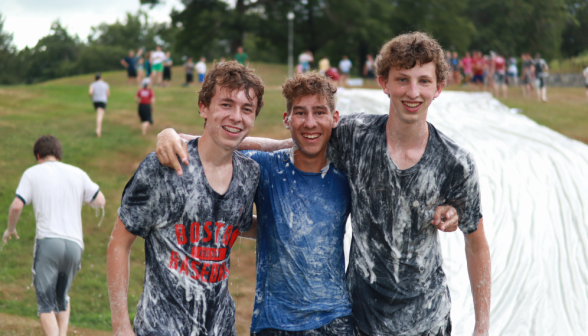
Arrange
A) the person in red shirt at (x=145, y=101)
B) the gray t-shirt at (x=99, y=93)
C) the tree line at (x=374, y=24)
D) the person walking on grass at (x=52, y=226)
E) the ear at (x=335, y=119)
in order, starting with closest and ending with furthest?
the ear at (x=335, y=119) < the person walking on grass at (x=52, y=226) < the person in red shirt at (x=145, y=101) < the gray t-shirt at (x=99, y=93) < the tree line at (x=374, y=24)

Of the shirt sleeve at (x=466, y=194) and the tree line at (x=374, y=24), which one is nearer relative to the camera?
→ the shirt sleeve at (x=466, y=194)

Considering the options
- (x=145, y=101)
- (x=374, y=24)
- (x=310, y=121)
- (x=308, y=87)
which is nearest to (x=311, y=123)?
(x=310, y=121)

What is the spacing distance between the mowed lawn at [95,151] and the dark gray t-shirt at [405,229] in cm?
104

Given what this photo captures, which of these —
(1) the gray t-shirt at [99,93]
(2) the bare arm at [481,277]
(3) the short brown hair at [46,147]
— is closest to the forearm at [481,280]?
(2) the bare arm at [481,277]

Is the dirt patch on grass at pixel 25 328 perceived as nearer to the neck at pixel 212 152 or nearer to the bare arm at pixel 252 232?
the bare arm at pixel 252 232

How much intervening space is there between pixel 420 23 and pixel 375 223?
35374 mm

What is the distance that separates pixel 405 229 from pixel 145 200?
134 centimetres

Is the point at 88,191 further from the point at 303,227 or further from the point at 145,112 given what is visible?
the point at 145,112

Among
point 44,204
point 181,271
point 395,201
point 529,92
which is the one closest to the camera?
point 181,271

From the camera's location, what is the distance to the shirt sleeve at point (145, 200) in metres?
2.34

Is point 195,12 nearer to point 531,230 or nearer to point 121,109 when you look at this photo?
point 121,109

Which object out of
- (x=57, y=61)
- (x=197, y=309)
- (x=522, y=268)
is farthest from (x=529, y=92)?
(x=57, y=61)

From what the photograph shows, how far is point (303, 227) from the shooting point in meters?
2.64

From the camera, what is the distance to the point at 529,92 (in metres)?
22.0
